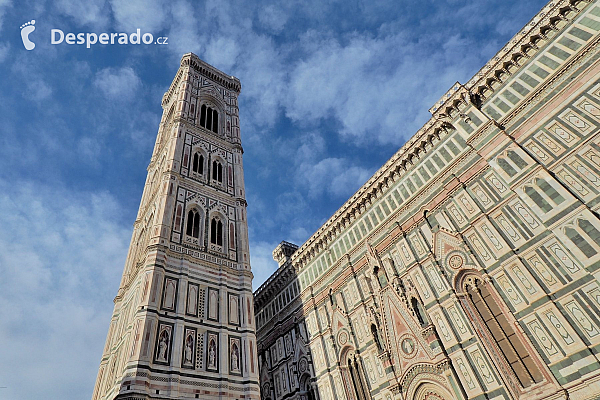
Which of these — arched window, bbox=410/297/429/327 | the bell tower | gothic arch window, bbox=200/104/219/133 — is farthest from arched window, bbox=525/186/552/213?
gothic arch window, bbox=200/104/219/133

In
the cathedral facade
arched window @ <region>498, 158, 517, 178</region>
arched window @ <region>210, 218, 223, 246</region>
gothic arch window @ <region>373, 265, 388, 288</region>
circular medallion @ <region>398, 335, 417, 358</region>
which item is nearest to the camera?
the cathedral facade

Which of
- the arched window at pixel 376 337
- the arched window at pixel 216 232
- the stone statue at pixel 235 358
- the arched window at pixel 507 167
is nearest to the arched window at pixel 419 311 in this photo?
the arched window at pixel 376 337

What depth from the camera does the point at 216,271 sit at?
19078mm

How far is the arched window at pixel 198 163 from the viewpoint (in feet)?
78.5

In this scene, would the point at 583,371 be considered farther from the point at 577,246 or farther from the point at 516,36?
the point at 516,36

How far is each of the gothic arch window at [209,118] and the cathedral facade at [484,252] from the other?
46.7 ft

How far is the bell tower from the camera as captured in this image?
14312 mm

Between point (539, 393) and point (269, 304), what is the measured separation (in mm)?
17137

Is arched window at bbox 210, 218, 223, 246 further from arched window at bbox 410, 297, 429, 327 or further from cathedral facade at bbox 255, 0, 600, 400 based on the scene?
arched window at bbox 410, 297, 429, 327

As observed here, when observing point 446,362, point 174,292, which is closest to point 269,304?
point 174,292

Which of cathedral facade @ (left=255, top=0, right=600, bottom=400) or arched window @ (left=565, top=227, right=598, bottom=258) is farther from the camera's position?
cathedral facade @ (left=255, top=0, right=600, bottom=400)

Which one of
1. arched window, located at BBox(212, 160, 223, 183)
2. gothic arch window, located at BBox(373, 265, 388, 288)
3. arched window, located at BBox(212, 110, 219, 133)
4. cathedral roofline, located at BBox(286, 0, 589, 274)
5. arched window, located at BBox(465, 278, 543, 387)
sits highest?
arched window, located at BBox(212, 110, 219, 133)

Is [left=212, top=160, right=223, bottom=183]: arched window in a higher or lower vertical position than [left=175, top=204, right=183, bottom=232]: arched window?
higher

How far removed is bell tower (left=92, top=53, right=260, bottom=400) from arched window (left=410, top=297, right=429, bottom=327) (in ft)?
25.4
